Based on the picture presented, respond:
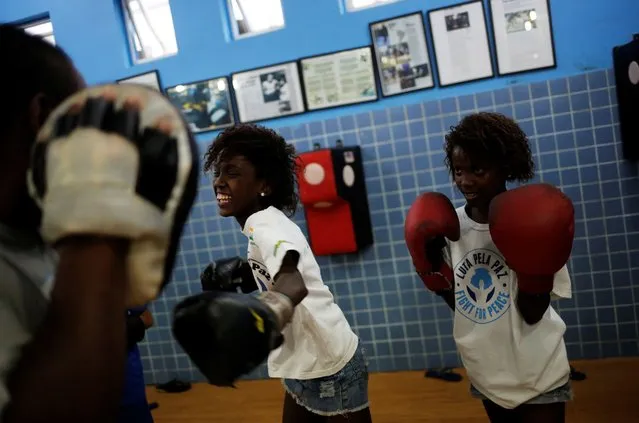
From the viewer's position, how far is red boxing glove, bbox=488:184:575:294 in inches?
53.0

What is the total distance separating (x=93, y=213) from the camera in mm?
498

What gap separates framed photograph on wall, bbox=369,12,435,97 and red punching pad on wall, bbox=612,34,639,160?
0.91 metres

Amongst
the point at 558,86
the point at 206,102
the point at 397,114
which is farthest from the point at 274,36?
the point at 558,86

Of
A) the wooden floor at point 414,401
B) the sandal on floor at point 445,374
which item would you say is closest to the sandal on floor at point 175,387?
the wooden floor at point 414,401

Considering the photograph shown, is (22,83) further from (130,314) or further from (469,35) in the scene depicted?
(469,35)

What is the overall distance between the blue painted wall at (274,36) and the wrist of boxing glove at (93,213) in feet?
8.69

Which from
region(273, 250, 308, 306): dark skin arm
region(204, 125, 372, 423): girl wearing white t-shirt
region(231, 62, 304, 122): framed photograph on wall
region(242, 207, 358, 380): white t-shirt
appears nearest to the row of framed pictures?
region(231, 62, 304, 122): framed photograph on wall

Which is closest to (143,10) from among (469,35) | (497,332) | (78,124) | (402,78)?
(402,78)

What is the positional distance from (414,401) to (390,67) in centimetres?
181

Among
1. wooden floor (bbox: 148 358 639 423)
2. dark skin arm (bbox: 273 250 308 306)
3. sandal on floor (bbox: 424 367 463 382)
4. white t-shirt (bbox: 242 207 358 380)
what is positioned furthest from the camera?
sandal on floor (bbox: 424 367 463 382)

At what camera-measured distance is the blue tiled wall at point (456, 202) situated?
2.72m

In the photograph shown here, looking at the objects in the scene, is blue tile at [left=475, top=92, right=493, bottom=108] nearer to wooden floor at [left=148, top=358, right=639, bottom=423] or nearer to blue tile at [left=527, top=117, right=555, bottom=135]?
blue tile at [left=527, top=117, right=555, bottom=135]

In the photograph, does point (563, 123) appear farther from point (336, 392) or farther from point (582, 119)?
point (336, 392)

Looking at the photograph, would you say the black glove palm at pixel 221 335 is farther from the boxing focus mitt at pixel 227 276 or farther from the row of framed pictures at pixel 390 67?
the row of framed pictures at pixel 390 67
